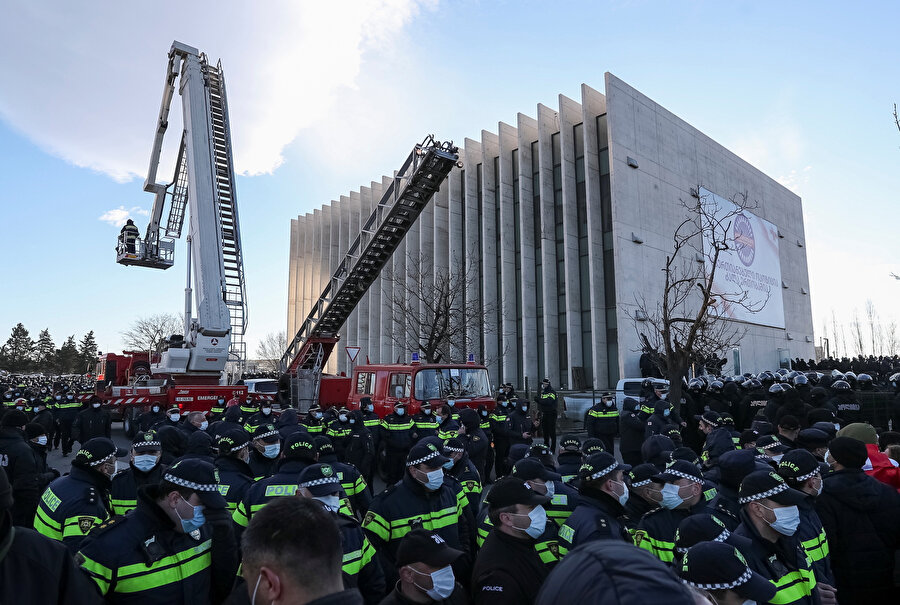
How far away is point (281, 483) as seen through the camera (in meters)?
4.17

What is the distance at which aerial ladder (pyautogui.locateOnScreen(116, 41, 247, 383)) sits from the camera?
51.7ft

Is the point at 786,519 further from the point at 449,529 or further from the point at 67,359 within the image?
the point at 67,359

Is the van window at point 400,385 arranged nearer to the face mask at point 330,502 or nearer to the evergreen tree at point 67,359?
the face mask at point 330,502

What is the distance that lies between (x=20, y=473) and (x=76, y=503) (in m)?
3.08

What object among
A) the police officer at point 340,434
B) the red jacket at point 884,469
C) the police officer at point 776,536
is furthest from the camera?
the police officer at point 340,434

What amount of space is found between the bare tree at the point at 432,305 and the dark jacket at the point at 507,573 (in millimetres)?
24370

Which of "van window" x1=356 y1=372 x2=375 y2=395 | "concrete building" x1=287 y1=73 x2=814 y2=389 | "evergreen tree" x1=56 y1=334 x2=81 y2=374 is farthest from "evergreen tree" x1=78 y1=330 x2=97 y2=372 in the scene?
"van window" x1=356 y1=372 x2=375 y2=395

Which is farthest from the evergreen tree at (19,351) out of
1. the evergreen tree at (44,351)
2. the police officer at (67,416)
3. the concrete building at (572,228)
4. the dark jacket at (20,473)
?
the dark jacket at (20,473)

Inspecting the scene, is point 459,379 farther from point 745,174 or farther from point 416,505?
point 745,174

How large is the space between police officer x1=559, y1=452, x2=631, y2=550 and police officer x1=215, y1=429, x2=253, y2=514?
9.11 ft

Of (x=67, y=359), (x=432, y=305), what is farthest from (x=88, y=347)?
(x=432, y=305)

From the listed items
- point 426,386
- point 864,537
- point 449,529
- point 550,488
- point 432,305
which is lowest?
point 864,537

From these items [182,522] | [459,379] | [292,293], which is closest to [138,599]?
[182,522]

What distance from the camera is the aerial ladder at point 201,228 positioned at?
15.8m
